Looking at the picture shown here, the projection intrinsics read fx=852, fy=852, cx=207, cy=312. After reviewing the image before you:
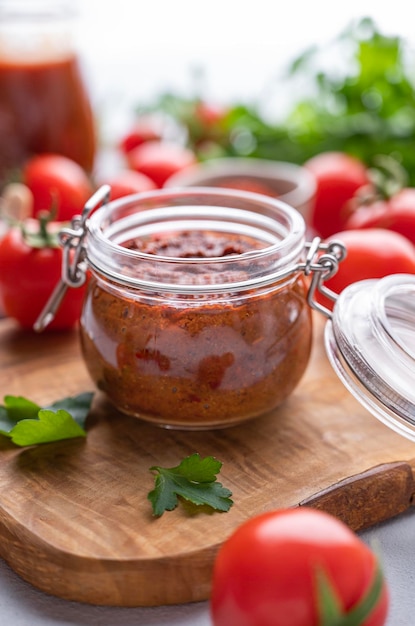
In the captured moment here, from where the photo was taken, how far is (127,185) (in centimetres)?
264

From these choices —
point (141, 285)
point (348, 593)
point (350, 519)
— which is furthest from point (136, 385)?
point (348, 593)

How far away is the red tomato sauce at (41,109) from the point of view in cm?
285

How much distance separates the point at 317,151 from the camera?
3.14 m

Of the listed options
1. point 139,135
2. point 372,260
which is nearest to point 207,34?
point 139,135

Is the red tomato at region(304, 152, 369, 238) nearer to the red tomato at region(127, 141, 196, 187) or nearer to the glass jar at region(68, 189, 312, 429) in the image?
the red tomato at region(127, 141, 196, 187)

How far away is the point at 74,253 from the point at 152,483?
0.55 meters

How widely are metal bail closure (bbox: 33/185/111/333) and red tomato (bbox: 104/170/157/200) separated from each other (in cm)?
Result: 71

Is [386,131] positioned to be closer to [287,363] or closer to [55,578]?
[287,363]

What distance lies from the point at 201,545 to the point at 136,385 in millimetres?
371

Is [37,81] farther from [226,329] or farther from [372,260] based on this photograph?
[226,329]

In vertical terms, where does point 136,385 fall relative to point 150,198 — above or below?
below

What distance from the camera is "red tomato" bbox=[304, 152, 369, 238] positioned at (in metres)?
2.75

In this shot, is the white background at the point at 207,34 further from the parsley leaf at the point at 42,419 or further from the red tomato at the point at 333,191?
the parsley leaf at the point at 42,419

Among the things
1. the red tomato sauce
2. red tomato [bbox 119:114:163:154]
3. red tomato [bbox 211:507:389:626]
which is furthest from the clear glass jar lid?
red tomato [bbox 119:114:163:154]
